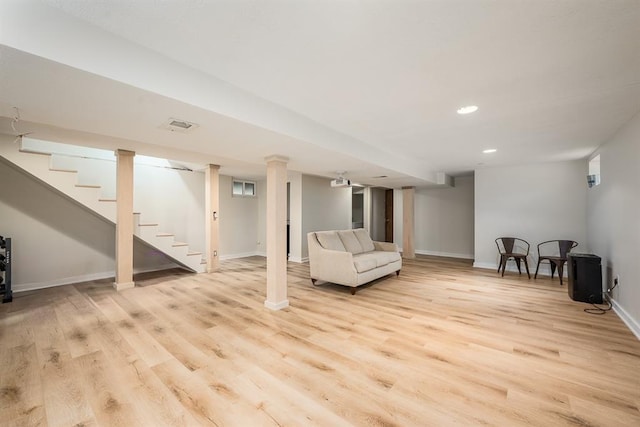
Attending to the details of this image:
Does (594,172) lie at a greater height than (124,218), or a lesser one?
greater

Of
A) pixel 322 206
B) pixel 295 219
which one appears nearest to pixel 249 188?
pixel 295 219

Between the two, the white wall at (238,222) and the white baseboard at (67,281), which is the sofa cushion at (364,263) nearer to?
the white wall at (238,222)

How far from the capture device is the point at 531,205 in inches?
217

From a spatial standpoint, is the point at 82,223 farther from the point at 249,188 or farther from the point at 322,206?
the point at 322,206

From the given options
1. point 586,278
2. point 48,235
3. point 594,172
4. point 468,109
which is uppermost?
point 468,109

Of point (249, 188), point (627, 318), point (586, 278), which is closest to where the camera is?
point (627, 318)

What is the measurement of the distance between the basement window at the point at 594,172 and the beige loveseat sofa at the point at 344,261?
3.45 meters

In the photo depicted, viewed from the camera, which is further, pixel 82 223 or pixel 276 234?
pixel 82 223

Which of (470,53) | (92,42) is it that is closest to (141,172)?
(92,42)

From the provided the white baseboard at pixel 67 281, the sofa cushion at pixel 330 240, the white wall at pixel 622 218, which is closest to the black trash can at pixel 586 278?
the white wall at pixel 622 218

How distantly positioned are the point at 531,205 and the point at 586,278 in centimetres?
231

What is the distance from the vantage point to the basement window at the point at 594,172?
14.1 ft

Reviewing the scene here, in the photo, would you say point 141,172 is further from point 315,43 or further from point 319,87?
point 315,43

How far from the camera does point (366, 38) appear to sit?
1.56m
